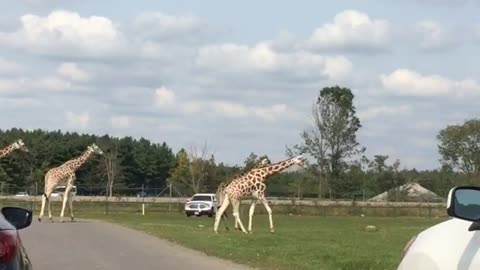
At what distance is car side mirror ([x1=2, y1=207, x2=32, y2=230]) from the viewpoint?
6.67 m

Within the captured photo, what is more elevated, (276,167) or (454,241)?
(276,167)

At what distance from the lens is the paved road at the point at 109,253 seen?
603 inches

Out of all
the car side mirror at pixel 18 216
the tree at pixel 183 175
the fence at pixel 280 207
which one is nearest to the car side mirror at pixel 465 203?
the car side mirror at pixel 18 216

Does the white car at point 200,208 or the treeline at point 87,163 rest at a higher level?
the treeline at point 87,163

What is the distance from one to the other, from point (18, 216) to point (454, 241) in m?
3.49

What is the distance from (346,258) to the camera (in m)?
16.8

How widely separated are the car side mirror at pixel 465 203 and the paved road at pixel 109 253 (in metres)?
10.1

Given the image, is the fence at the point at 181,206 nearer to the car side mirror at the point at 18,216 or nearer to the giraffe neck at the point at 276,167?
the giraffe neck at the point at 276,167

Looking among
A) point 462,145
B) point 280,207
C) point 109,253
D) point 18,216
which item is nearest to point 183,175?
point 462,145

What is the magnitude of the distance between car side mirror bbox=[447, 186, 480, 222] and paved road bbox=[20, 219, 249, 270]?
10.1 metres

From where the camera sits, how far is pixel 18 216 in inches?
266

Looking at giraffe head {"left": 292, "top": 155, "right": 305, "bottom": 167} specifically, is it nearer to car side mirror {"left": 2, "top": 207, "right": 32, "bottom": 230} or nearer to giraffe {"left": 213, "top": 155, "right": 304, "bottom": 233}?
giraffe {"left": 213, "top": 155, "right": 304, "bottom": 233}

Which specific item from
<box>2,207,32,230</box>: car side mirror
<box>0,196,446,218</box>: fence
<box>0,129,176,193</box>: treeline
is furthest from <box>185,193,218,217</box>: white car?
<box>2,207,32,230</box>: car side mirror

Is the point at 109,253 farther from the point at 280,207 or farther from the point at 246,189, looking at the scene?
the point at 280,207
